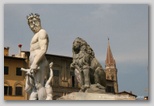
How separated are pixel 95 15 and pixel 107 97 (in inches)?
69.8

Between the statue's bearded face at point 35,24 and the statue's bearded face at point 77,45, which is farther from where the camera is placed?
the statue's bearded face at point 77,45

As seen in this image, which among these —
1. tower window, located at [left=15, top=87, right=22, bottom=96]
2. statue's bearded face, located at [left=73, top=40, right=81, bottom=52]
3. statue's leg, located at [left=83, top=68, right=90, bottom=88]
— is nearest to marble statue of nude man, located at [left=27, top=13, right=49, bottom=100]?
statue's leg, located at [left=83, top=68, right=90, bottom=88]

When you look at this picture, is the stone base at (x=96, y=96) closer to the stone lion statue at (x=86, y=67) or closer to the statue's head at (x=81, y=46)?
the stone lion statue at (x=86, y=67)

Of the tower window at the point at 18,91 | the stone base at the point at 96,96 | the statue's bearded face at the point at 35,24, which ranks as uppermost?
the statue's bearded face at the point at 35,24

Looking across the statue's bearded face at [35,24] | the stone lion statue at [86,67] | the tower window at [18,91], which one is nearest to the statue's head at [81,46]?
the stone lion statue at [86,67]

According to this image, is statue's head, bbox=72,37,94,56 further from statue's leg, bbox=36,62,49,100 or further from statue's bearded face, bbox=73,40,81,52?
statue's leg, bbox=36,62,49,100

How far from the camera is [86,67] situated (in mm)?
6355

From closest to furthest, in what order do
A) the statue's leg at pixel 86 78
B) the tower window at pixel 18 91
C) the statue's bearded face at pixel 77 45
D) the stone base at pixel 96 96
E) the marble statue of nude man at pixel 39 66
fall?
the marble statue of nude man at pixel 39 66, the stone base at pixel 96 96, the statue's leg at pixel 86 78, the statue's bearded face at pixel 77 45, the tower window at pixel 18 91

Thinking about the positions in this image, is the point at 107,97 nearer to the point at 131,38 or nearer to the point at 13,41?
the point at 131,38

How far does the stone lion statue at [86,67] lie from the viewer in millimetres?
6301

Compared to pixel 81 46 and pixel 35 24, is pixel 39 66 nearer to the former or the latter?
pixel 35 24

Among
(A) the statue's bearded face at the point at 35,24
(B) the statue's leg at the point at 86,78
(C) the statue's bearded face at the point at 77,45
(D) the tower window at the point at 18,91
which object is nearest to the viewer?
(A) the statue's bearded face at the point at 35,24

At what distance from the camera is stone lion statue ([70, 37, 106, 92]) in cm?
630

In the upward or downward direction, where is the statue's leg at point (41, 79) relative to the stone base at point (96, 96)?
upward
